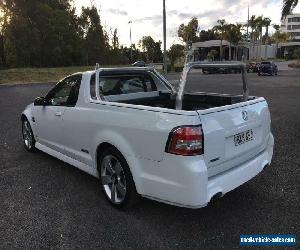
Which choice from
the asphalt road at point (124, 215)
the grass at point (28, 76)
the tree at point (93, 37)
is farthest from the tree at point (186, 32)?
the asphalt road at point (124, 215)

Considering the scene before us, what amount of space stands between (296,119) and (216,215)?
23.1ft

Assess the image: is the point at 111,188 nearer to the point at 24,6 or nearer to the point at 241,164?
the point at 241,164

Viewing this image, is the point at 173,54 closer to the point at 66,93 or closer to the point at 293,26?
the point at 66,93

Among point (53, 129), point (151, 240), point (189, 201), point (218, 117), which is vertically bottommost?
point (151, 240)

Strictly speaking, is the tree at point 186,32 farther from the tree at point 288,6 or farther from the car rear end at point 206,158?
the car rear end at point 206,158

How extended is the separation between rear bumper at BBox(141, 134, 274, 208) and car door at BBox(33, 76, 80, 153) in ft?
6.71

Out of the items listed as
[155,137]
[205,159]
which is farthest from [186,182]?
[155,137]

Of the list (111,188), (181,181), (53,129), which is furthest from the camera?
(53,129)

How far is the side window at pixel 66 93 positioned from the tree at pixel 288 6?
49.4 feet

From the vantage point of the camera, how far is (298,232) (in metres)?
3.69

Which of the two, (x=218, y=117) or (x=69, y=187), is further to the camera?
(x=69, y=187)

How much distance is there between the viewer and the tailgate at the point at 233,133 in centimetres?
355

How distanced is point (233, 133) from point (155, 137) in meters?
0.82

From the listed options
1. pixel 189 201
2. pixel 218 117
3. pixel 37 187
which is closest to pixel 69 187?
pixel 37 187
